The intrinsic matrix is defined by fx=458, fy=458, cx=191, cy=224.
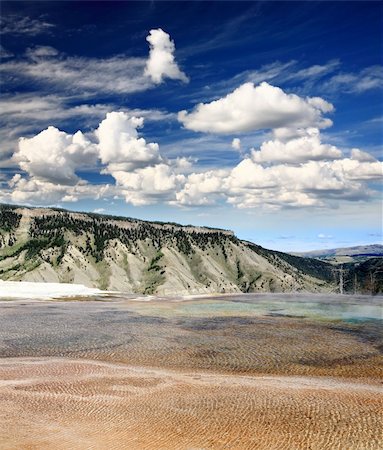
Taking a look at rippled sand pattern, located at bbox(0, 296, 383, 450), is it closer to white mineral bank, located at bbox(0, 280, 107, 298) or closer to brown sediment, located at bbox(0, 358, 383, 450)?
brown sediment, located at bbox(0, 358, 383, 450)

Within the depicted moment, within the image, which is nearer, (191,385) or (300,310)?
(191,385)

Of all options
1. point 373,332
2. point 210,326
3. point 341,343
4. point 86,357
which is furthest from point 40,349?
point 373,332

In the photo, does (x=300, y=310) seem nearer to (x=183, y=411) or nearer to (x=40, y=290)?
(x=183, y=411)

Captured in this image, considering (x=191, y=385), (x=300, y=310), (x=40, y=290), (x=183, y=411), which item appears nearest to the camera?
(x=183, y=411)

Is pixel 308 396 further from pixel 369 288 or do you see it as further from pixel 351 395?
pixel 369 288

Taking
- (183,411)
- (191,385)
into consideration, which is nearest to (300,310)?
(191,385)

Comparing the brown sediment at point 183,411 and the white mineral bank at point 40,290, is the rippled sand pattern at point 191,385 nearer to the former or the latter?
the brown sediment at point 183,411
